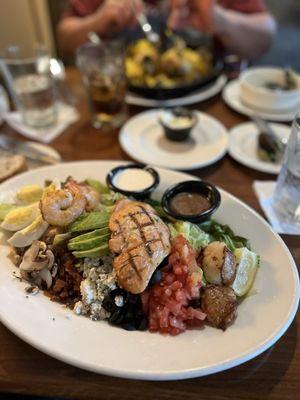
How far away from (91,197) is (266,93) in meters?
1.40

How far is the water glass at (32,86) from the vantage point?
2.24 meters

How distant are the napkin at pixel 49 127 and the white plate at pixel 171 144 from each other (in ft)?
1.30

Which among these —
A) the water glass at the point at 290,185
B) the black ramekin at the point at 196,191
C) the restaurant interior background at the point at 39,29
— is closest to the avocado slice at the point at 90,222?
the black ramekin at the point at 196,191

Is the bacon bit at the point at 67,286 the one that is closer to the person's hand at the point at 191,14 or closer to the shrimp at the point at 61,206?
the shrimp at the point at 61,206

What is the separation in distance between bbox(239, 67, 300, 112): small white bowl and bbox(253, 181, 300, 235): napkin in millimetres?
703

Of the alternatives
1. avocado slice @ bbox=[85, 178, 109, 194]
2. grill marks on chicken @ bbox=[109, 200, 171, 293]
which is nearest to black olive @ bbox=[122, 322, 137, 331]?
grill marks on chicken @ bbox=[109, 200, 171, 293]

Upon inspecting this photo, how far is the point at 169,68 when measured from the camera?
101 inches

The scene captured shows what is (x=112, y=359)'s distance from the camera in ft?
3.36

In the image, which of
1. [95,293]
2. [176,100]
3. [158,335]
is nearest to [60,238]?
[95,293]

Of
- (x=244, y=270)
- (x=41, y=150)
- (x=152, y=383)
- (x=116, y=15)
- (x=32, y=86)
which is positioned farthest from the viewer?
(x=116, y=15)

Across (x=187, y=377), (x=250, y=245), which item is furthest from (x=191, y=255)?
(x=187, y=377)

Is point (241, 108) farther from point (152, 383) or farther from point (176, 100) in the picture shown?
point (152, 383)

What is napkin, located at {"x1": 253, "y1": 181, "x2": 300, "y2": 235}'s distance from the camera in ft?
5.15

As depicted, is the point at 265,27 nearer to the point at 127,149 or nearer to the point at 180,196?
the point at 127,149
